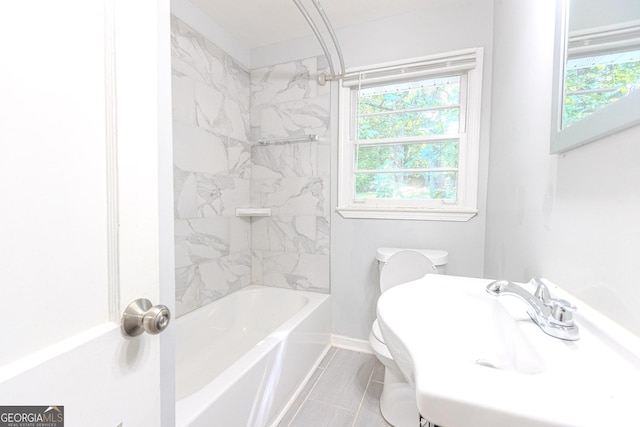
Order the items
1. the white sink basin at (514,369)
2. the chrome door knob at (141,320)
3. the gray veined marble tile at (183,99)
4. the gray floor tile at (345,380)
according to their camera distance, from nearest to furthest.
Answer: the white sink basin at (514,369)
the chrome door knob at (141,320)
the gray floor tile at (345,380)
the gray veined marble tile at (183,99)

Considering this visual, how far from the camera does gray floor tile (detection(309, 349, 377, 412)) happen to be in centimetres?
150

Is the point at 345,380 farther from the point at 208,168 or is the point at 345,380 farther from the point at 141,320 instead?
the point at 208,168

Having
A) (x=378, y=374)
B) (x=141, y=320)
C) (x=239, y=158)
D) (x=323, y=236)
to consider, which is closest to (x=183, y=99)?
(x=239, y=158)

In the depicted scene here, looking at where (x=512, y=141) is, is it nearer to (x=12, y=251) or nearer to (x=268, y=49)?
(x=12, y=251)

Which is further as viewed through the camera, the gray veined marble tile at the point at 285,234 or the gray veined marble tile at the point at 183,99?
the gray veined marble tile at the point at 285,234

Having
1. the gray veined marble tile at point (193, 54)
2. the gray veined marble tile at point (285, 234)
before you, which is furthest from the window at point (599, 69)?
the gray veined marble tile at point (193, 54)

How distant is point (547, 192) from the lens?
808mm

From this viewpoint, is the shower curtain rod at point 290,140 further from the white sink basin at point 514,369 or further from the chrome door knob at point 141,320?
the chrome door knob at point 141,320

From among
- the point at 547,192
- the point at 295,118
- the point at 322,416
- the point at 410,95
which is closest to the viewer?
the point at 547,192

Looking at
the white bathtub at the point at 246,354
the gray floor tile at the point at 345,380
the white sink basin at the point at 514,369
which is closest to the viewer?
the white sink basin at the point at 514,369

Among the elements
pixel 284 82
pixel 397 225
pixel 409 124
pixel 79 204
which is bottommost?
pixel 397 225

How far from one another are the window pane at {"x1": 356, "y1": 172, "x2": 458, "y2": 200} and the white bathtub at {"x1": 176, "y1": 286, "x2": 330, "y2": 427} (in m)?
0.88

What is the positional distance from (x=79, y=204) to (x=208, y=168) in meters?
1.55

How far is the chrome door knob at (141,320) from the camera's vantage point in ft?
1.52
